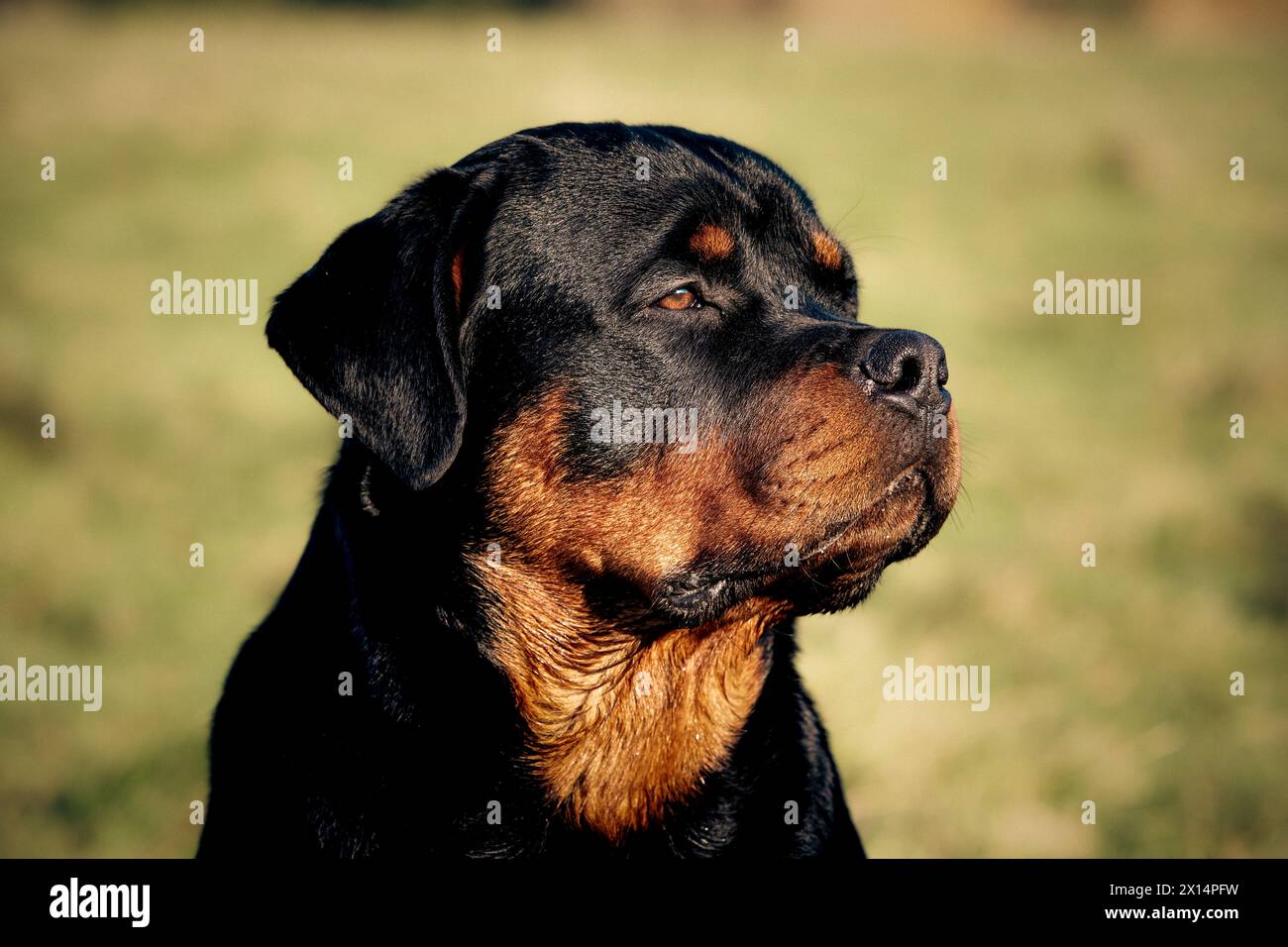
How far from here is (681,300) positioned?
123 inches

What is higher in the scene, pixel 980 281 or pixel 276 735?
pixel 980 281

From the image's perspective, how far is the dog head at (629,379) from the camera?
2854 millimetres

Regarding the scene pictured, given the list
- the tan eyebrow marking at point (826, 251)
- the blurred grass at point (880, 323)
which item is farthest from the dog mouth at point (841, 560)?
the blurred grass at point (880, 323)

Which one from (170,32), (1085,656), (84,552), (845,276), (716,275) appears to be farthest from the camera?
(170,32)

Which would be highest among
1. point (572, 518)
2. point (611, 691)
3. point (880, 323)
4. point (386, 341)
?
point (880, 323)

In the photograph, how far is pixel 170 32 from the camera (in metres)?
20.3

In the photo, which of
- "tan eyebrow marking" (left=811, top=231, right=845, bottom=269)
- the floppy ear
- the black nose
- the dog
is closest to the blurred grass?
"tan eyebrow marking" (left=811, top=231, right=845, bottom=269)

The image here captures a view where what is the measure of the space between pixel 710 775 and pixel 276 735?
3.28 feet

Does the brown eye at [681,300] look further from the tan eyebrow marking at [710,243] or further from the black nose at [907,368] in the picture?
the black nose at [907,368]

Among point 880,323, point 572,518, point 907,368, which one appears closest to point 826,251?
point 907,368

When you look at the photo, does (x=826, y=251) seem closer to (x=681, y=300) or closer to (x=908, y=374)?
(x=681, y=300)

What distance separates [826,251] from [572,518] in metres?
1.00

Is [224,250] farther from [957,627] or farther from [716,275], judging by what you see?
[716,275]
